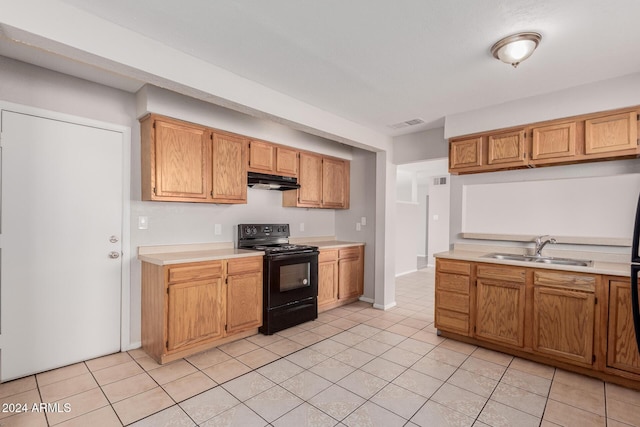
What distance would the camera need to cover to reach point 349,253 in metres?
4.60

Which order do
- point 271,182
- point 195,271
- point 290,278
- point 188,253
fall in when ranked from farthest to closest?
1. point 271,182
2. point 290,278
3. point 188,253
4. point 195,271

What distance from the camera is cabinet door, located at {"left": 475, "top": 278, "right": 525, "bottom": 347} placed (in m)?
2.89

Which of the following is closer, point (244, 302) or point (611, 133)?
point (611, 133)

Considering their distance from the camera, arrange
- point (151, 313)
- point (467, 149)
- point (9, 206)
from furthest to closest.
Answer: point (467, 149)
point (151, 313)
point (9, 206)

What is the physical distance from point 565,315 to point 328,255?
8.47ft

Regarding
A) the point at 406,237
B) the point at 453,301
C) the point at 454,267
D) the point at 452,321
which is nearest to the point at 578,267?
the point at 454,267

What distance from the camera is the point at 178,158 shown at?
3.01 meters

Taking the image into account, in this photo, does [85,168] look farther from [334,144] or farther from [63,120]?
[334,144]

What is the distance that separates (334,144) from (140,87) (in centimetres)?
262

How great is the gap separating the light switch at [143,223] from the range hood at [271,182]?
1.15 m

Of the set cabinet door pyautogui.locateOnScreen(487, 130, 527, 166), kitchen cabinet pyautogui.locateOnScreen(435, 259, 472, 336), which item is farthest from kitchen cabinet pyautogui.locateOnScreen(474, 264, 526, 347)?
cabinet door pyautogui.locateOnScreen(487, 130, 527, 166)

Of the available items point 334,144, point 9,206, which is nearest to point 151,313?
point 9,206

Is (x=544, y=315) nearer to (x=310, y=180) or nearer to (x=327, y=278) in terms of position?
(x=327, y=278)

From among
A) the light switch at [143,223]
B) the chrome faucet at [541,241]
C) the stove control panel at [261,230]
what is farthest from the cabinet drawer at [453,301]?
the light switch at [143,223]
